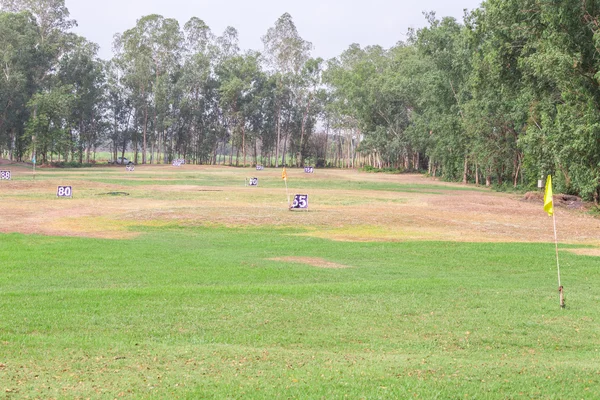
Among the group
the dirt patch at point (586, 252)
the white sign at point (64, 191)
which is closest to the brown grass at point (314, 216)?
the white sign at point (64, 191)

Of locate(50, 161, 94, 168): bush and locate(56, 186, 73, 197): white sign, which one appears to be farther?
locate(50, 161, 94, 168): bush

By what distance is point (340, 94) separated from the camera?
11919 cm

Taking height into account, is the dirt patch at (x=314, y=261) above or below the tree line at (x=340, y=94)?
below

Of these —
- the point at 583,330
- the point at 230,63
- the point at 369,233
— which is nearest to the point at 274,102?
the point at 230,63

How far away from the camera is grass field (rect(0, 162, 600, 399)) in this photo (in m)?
7.49

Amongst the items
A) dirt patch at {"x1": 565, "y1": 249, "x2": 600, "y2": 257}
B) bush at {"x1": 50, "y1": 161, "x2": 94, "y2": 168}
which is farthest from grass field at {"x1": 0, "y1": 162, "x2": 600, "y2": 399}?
bush at {"x1": 50, "y1": 161, "x2": 94, "y2": 168}

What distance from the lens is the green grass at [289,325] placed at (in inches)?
291

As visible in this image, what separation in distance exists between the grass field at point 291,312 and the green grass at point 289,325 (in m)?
0.04

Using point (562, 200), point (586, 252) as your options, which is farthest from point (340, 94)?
point (586, 252)

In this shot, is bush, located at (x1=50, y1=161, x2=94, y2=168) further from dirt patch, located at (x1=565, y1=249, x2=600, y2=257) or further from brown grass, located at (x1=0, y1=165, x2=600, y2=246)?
dirt patch, located at (x1=565, y1=249, x2=600, y2=257)

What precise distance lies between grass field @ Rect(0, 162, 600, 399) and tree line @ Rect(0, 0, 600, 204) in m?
12.3

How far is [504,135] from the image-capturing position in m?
63.0

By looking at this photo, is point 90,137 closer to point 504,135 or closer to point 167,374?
point 504,135

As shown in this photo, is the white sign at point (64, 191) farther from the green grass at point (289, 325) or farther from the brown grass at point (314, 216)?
the green grass at point (289, 325)
